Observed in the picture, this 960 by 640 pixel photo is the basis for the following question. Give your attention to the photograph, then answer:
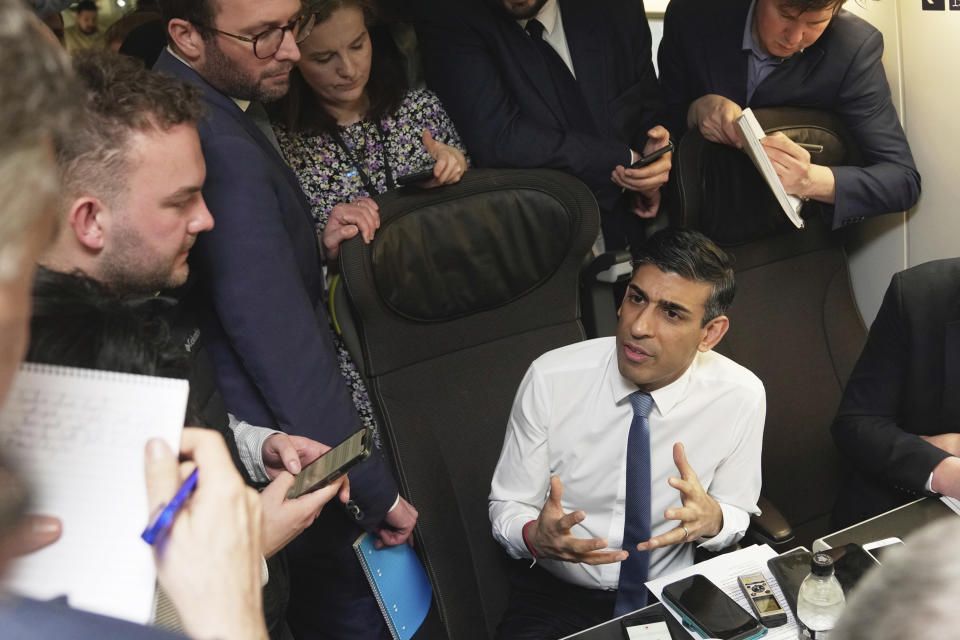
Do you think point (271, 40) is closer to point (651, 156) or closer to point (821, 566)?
point (651, 156)

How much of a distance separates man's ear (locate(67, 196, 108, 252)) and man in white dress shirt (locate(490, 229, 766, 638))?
3.08 ft

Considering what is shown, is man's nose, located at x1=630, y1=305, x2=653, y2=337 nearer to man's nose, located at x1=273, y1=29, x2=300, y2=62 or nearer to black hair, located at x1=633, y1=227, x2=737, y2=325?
black hair, located at x1=633, y1=227, x2=737, y2=325

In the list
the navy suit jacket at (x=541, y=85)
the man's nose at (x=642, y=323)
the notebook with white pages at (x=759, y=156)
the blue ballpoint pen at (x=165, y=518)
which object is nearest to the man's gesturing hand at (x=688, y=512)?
the man's nose at (x=642, y=323)

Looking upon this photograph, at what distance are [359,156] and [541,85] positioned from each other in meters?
0.52

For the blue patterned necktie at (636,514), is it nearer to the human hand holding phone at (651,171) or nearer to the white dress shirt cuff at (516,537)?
the white dress shirt cuff at (516,537)

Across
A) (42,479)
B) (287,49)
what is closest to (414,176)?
(287,49)

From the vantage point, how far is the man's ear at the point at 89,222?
1344 mm

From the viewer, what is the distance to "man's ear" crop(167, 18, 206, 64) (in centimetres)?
167

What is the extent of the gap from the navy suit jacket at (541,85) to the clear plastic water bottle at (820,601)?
1.22 metres

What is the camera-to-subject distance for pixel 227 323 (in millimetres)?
1601

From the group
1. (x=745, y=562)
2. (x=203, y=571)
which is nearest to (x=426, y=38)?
(x=745, y=562)

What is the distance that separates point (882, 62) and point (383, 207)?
1.63 metres

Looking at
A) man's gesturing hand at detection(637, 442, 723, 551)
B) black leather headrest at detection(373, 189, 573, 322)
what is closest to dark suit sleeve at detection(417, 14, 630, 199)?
black leather headrest at detection(373, 189, 573, 322)

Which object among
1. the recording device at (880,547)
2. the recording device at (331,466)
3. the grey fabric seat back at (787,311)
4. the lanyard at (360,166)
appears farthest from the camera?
Result: the grey fabric seat back at (787,311)
